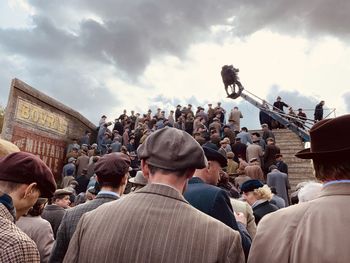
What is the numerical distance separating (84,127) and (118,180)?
1584cm

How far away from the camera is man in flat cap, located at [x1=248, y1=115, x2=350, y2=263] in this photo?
1.43m

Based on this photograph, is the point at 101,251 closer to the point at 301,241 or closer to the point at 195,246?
the point at 195,246

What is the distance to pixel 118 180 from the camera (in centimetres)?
276

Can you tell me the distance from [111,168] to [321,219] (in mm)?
1591

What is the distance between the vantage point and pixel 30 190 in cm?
182

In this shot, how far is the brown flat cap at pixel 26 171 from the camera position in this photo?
1769mm

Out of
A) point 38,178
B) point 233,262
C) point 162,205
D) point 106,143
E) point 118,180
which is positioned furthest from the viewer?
point 106,143

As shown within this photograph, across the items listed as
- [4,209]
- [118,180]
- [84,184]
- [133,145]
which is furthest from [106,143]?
[4,209]

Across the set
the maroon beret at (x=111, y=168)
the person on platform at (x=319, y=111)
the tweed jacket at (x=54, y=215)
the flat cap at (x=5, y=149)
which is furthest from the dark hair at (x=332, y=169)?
the person on platform at (x=319, y=111)

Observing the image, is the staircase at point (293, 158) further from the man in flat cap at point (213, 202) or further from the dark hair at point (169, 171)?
the dark hair at point (169, 171)

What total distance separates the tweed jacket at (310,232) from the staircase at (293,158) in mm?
10144

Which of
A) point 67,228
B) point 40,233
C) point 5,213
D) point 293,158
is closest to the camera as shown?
point 5,213

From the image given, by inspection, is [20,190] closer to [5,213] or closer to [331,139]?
[5,213]

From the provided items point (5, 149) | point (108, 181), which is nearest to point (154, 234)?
point (5, 149)
